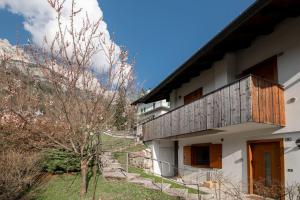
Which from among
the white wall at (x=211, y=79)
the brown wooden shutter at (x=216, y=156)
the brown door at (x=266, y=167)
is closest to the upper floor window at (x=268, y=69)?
the white wall at (x=211, y=79)

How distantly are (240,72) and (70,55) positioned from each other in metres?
7.60

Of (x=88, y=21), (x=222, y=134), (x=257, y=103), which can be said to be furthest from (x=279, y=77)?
(x=88, y=21)

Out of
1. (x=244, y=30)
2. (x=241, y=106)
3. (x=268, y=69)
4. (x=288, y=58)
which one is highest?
(x=244, y=30)

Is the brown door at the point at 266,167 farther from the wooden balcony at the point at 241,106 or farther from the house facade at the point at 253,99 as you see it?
the wooden balcony at the point at 241,106

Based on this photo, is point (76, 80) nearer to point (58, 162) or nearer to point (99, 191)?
point (99, 191)

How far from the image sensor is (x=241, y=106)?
9.76m

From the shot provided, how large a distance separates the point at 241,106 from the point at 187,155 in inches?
330

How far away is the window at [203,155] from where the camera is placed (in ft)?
45.6

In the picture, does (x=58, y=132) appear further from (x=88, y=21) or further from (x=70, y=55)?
(x=88, y=21)

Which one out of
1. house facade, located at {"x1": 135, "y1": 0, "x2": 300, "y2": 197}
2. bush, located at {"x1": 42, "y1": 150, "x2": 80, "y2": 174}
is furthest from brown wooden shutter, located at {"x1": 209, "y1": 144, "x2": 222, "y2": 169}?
bush, located at {"x1": 42, "y1": 150, "x2": 80, "y2": 174}

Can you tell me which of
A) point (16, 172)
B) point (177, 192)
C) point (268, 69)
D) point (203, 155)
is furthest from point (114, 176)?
point (268, 69)

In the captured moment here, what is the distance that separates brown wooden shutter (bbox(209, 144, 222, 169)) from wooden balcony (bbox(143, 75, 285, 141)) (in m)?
1.61

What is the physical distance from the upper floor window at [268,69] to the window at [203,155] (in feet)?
13.3

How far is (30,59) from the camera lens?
840 centimetres
